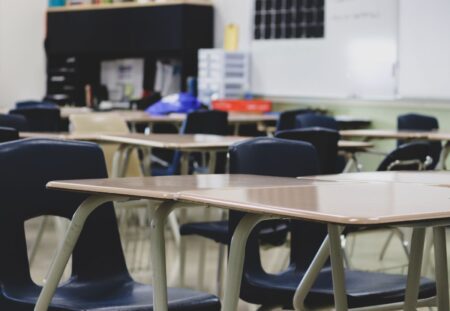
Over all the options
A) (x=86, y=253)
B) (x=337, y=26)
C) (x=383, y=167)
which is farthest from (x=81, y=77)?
(x=86, y=253)

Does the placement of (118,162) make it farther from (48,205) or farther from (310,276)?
(310,276)

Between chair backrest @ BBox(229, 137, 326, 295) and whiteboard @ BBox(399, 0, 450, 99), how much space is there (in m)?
4.77

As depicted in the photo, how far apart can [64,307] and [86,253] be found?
33 cm

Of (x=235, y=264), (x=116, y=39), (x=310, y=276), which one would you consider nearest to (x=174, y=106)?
(x=116, y=39)

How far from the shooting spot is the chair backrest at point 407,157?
410 cm

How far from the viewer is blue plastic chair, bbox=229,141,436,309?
2791mm

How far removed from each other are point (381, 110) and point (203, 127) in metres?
2.42

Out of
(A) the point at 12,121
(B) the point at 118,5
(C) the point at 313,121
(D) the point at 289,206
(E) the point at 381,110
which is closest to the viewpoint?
(D) the point at 289,206

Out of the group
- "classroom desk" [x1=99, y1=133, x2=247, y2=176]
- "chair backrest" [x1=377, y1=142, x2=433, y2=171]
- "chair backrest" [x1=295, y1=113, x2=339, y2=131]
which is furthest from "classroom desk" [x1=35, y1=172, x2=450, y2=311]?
"chair backrest" [x1=295, y1=113, x2=339, y2=131]

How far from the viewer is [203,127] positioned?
21.2 ft

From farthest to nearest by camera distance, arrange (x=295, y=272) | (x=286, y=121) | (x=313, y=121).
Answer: (x=286, y=121), (x=313, y=121), (x=295, y=272)

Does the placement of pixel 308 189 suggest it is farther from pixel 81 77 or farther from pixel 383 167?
pixel 81 77

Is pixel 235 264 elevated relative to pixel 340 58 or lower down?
lower down

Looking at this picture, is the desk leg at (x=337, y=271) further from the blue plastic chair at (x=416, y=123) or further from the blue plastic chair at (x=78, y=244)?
the blue plastic chair at (x=416, y=123)
